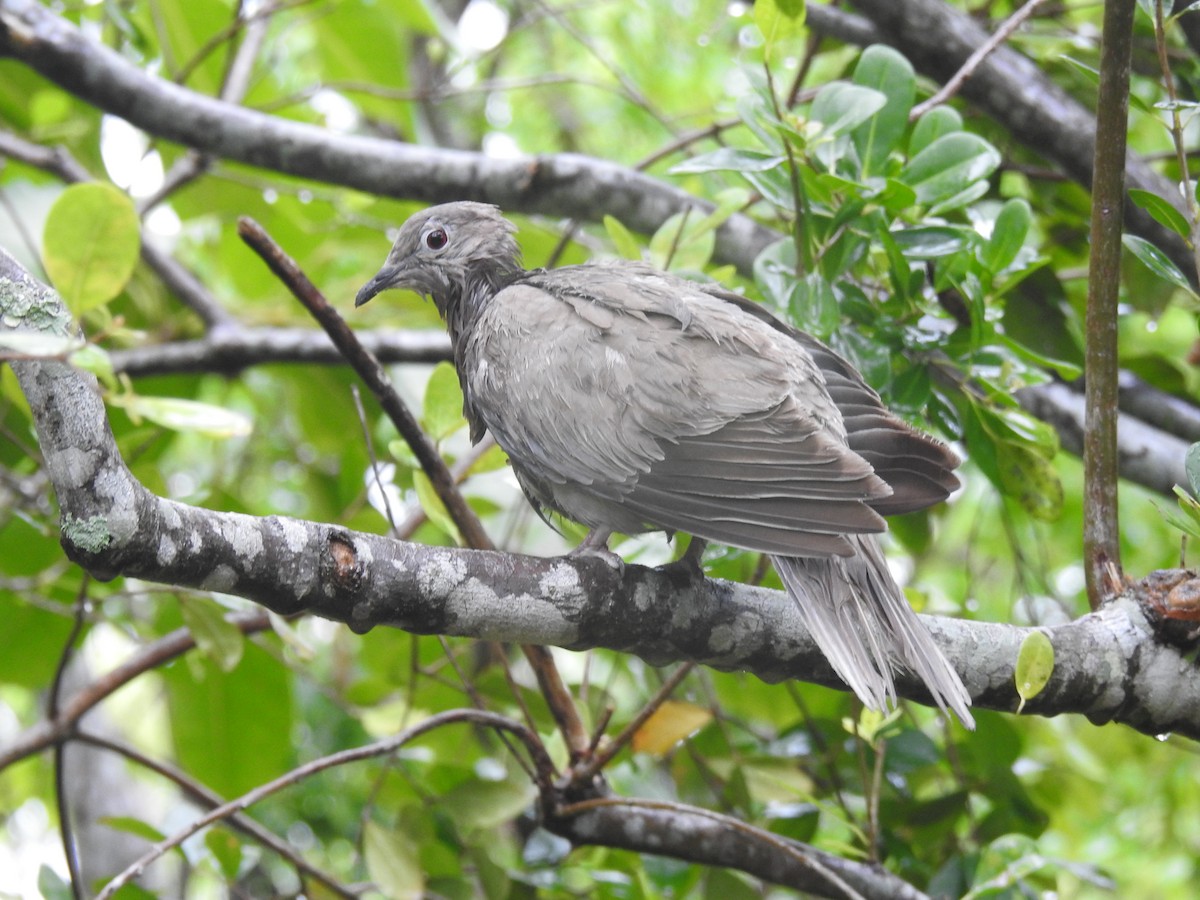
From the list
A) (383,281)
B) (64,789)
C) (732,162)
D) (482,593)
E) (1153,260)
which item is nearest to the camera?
(482,593)

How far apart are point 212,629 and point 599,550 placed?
3.69ft

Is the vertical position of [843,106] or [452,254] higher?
[452,254]

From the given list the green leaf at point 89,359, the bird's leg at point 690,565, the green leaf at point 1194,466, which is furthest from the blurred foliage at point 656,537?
the green leaf at point 1194,466

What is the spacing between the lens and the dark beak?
128 inches

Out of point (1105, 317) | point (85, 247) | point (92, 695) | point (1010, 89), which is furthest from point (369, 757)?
point (1010, 89)

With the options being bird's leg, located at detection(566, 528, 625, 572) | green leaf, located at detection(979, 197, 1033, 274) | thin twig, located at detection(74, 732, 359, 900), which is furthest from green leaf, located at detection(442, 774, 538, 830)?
green leaf, located at detection(979, 197, 1033, 274)

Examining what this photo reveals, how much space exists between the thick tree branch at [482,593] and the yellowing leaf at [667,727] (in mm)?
606

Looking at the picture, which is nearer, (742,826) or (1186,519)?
(1186,519)

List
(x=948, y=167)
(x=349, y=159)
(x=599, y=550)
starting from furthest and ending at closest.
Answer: (x=349, y=159), (x=948, y=167), (x=599, y=550)

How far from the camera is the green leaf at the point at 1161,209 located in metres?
2.18

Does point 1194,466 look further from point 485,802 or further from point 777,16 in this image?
point 485,802

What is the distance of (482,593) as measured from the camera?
1.97m

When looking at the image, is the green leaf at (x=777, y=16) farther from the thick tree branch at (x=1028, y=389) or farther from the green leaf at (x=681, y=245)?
the thick tree branch at (x=1028, y=389)

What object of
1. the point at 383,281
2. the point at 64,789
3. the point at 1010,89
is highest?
the point at 1010,89
